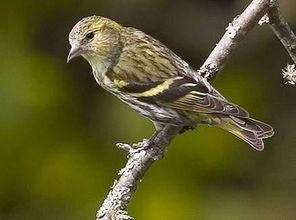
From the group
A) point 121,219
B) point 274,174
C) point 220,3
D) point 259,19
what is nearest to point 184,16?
point 220,3

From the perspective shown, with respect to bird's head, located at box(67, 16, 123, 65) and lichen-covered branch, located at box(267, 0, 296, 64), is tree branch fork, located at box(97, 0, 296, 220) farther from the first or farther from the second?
bird's head, located at box(67, 16, 123, 65)

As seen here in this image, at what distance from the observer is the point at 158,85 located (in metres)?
2.96

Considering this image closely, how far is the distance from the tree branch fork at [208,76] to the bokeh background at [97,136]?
123 cm

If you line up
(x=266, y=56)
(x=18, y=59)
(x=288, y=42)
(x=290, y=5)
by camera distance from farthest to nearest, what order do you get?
(x=266, y=56) → (x=290, y=5) → (x=18, y=59) → (x=288, y=42)

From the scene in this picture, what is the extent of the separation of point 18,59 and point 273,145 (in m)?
1.30

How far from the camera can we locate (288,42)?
8.91ft

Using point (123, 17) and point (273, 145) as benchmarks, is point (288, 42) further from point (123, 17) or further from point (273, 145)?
point (273, 145)

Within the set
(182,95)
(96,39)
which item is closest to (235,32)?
(182,95)

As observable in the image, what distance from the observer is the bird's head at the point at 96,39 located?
2.92m

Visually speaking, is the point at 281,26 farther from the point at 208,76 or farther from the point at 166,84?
the point at 166,84

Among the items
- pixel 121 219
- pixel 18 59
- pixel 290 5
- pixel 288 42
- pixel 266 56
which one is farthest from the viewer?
pixel 266 56

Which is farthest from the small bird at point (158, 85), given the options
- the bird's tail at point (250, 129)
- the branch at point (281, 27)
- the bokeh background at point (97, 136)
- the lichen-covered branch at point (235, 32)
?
the bokeh background at point (97, 136)

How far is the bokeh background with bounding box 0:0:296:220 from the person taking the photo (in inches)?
163

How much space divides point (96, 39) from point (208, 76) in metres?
0.34
